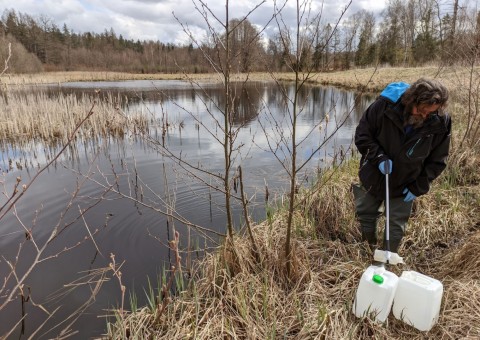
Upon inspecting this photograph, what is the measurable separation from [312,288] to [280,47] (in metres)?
2.50

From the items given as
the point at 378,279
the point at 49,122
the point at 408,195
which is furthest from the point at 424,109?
the point at 49,122

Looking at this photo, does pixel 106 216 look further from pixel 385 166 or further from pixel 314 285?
pixel 385 166

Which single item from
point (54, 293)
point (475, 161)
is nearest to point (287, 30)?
point (54, 293)

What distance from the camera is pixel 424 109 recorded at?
247 centimetres

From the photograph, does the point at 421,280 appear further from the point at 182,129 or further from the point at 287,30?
the point at 182,129

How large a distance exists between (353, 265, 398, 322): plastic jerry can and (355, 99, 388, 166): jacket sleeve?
1.01m

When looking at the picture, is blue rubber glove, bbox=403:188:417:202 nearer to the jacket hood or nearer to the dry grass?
the jacket hood

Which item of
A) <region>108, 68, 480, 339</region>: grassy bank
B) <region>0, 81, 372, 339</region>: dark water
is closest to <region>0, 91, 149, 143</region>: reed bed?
<region>0, 81, 372, 339</region>: dark water

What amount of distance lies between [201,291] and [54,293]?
6.56 feet

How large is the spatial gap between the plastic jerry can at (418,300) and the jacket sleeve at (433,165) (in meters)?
0.85

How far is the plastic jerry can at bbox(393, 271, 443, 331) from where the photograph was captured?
2.17 m

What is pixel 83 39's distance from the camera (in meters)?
64.7

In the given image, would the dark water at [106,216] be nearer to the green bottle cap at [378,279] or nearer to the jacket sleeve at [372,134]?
the jacket sleeve at [372,134]

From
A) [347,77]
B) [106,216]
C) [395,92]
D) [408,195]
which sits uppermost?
[347,77]
